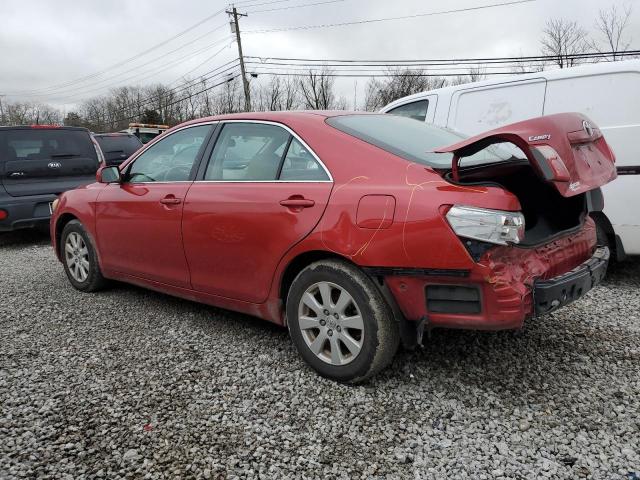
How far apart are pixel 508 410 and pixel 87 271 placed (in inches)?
148

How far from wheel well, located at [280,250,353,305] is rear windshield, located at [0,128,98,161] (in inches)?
238

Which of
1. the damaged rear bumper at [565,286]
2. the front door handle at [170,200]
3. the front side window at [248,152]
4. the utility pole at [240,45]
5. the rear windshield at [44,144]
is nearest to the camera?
the damaged rear bumper at [565,286]

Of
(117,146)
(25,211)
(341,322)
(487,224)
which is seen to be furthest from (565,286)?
(117,146)

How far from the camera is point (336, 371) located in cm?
291

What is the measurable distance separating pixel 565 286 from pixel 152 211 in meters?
2.79

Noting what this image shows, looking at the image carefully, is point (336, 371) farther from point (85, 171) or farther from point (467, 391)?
point (85, 171)

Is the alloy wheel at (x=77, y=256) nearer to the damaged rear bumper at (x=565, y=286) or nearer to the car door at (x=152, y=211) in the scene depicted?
the car door at (x=152, y=211)

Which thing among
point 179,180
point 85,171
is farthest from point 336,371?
point 85,171

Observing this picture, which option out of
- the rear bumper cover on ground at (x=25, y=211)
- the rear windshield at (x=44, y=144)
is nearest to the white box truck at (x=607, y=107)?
the rear bumper cover on ground at (x=25, y=211)

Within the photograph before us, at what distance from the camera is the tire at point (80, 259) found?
4695mm

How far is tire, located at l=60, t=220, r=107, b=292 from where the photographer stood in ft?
15.4

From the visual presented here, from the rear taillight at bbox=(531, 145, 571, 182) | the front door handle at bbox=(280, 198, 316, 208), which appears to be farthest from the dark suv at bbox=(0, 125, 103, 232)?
the rear taillight at bbox=(531, 145, 571, 182)

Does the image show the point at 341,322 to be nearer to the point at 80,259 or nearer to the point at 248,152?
the point at 248,152

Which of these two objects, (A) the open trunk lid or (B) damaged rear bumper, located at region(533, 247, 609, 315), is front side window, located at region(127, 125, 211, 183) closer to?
(A) the open trunk lid
